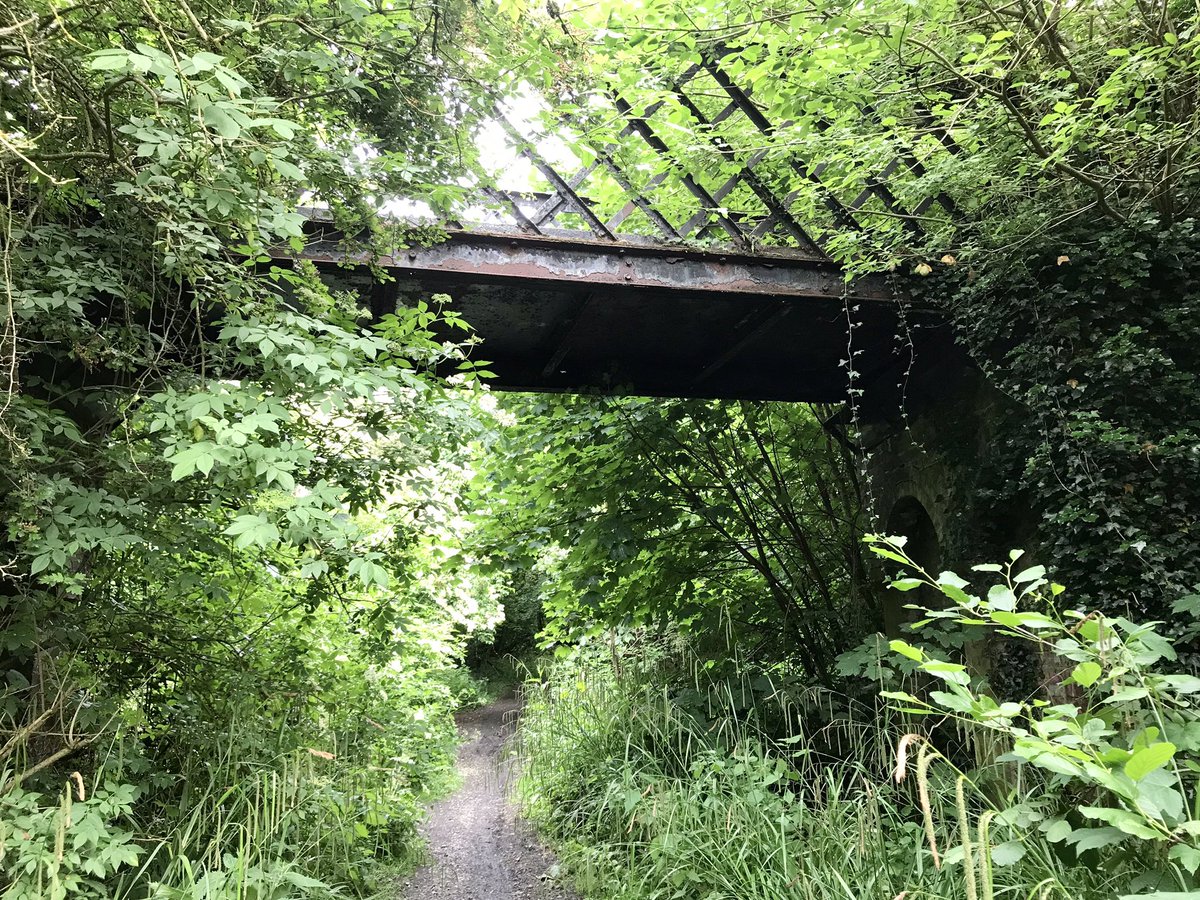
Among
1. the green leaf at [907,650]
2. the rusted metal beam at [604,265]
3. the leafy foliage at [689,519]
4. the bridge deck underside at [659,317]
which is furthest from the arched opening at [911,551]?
the green leaf at [907,650]

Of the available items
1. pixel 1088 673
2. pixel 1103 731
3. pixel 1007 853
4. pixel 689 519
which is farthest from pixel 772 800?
pixel 689 519

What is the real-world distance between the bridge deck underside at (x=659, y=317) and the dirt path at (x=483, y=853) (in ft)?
11.8

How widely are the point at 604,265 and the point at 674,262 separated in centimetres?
42

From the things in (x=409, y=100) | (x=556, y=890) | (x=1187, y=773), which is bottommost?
(x=556, y=890)

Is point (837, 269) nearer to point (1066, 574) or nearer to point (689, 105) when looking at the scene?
point (689, 105)

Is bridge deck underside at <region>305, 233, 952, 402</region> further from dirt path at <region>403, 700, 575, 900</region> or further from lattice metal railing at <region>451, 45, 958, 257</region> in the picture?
dirt path at <region>403, 700, 575, 900</region>

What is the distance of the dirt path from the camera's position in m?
4.86

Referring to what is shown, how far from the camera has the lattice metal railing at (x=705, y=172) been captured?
141 inches

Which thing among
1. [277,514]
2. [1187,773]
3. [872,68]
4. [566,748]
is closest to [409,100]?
[277,514]

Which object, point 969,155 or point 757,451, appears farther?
point 757,451

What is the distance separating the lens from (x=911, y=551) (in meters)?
5.70

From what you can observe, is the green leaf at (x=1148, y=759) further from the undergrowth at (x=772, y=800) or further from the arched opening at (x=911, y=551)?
the arched opening at (x=911, y=551)

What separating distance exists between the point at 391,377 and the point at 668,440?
310cm

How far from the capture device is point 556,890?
15.2 feet
